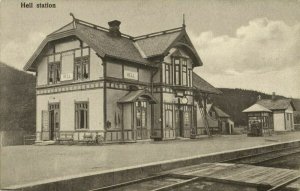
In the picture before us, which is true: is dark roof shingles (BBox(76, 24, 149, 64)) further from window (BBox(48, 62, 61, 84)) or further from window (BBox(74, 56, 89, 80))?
window (BBox(48, 62, 61, 84))

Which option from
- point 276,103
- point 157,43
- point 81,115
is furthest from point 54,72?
point 276,103

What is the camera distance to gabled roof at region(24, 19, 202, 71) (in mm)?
13984

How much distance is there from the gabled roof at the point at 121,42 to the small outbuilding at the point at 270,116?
4.56 m

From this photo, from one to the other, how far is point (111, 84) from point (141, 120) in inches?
86.7

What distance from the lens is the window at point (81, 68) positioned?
14.3 meters

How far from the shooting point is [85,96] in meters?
14.3

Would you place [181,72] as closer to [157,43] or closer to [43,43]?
[157,43]

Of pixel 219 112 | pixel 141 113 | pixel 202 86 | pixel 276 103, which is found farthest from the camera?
pixel 219 112

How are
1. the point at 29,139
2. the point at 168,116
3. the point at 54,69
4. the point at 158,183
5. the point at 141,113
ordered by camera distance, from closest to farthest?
the point at 158,183
the point at 54,69
the point at 141,113
the point at 29,139
the point at 168,116

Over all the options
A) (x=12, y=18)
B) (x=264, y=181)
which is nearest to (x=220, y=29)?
(x=264, y=181)

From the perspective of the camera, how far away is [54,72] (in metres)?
15.4

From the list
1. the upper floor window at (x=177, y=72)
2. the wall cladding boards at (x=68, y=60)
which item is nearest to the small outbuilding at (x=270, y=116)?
the upper floor window at (x=177, y=72)

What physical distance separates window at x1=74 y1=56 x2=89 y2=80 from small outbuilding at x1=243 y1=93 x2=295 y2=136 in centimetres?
925

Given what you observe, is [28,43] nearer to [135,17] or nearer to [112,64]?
[135,17]
